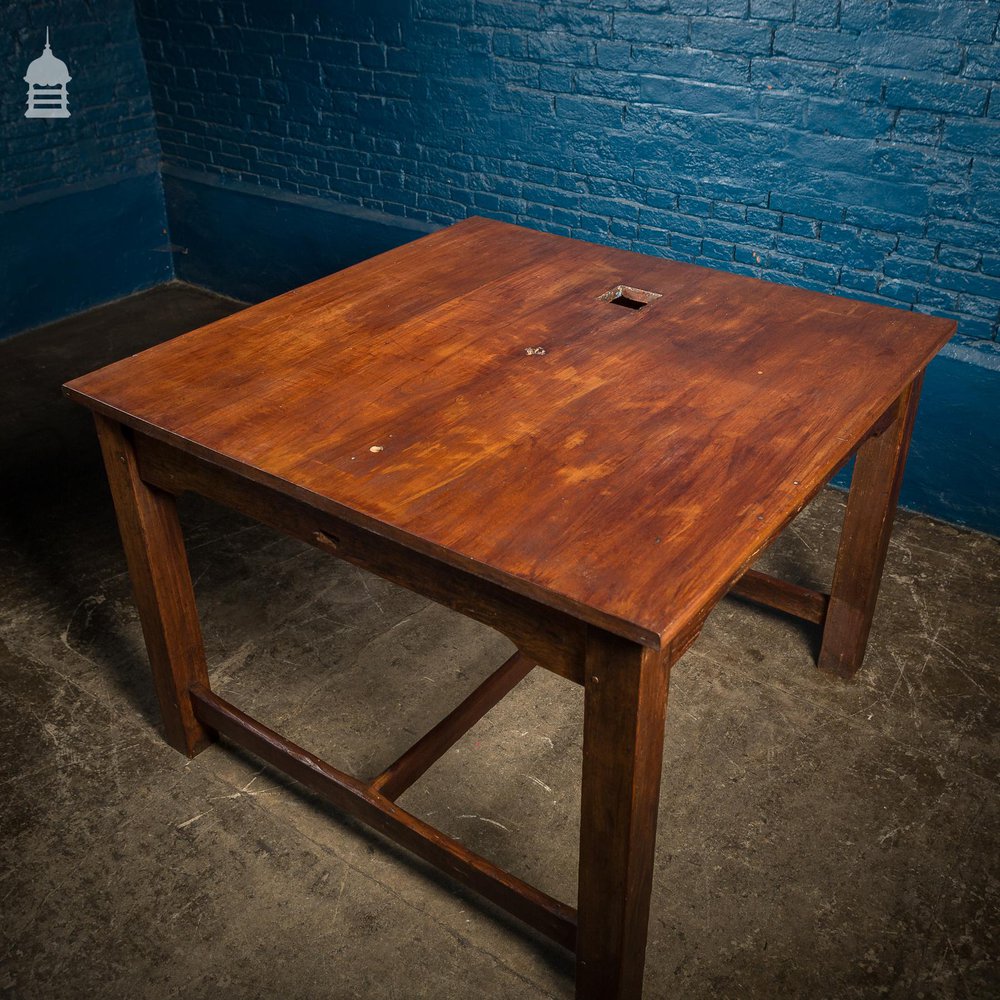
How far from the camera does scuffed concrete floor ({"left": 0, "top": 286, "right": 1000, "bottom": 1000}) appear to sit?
2.22 metres

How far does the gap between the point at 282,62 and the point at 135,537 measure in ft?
10.1

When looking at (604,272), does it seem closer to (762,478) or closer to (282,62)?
(762,478)

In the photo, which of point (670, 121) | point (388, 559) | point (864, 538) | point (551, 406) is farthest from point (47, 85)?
point (864, 538)

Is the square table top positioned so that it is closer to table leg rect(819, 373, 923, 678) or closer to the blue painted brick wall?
table leg rect(819, 373, 923, 678)

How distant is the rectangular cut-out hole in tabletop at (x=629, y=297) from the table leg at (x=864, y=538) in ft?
2.10

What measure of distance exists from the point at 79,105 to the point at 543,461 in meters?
4.20

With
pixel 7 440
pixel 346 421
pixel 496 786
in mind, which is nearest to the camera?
pixel 346 421

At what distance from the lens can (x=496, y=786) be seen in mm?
2645

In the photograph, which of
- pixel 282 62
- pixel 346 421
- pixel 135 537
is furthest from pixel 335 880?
pixel 282 62

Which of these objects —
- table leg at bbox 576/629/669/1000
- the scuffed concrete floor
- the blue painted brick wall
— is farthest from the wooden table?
the blue painted brick wall

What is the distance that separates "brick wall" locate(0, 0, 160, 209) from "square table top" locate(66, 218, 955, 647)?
3.02 m

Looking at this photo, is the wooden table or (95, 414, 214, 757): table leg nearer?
the wooden table

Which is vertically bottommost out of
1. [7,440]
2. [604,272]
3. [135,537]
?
[7,440]

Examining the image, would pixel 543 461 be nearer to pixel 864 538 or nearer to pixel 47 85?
pixel 864 538
